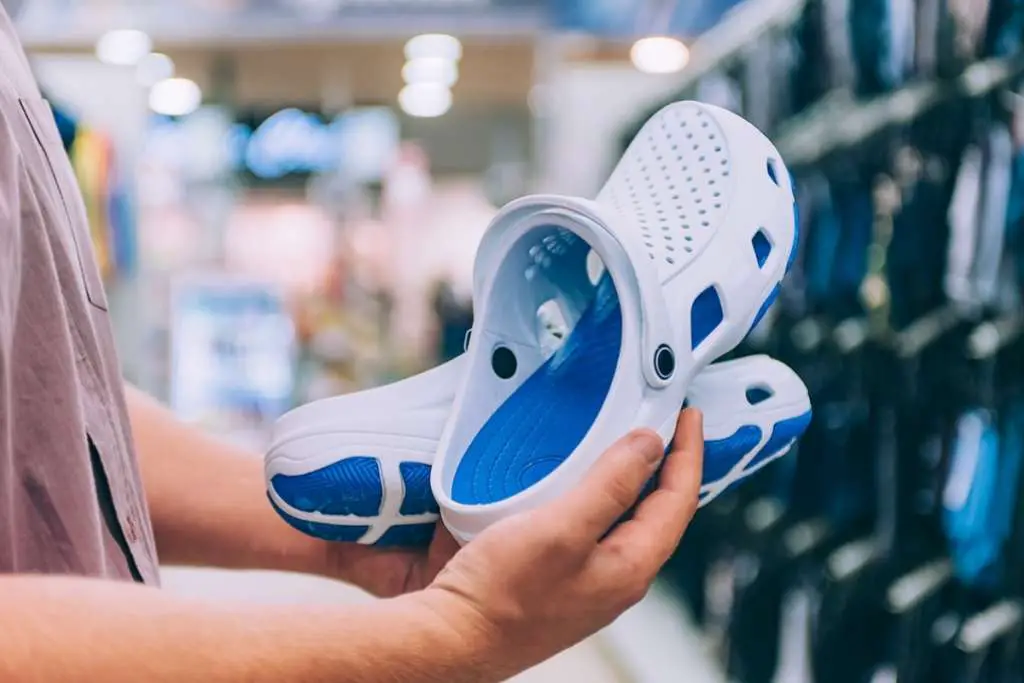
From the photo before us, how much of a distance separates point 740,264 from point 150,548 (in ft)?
1.40

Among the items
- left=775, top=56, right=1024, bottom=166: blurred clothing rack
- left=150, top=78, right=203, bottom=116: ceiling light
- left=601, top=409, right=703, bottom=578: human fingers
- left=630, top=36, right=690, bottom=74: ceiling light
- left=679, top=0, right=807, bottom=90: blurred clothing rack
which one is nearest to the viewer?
left=601, top=409, right=703, bottom=578: human fingers

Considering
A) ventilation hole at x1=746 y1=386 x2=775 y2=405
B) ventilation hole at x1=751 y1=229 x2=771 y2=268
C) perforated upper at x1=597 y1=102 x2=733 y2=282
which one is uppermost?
perforated upper at x1=597 y1=102 x2=733 y2=282

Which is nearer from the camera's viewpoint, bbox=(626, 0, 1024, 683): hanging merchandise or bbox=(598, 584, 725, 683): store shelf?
bbox=(626, 0, 1024, 683): hanging merchandise

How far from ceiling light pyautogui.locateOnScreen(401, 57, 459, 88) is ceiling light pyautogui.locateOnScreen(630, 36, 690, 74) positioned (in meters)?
1.26

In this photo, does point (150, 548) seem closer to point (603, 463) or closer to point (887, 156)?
point (603, 463)

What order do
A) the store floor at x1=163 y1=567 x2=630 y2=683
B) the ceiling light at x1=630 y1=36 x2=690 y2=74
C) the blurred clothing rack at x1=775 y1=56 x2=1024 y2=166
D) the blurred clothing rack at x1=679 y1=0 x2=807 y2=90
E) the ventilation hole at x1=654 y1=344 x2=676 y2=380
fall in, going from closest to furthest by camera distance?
the ventilation hole at x1=654 y1=344 x2=676 y2=380 < the blurred clothing rack at x1=775 y1=56 x2=1024 y2=166 < the store floor at x1=163 y1=567 x2=630 y2=683 < the blurred clothing rack at x1=679 y1=0 x2=807 y2=90 < the ceiling light at x1=630 y1=36 x2=690 y2=74

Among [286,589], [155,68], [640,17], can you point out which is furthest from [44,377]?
[155,68]

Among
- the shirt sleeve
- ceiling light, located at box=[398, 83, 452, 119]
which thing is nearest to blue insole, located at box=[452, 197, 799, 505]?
the shirt sleeve

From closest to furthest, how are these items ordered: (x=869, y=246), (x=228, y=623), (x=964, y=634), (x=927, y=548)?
(x=228, y=623) → (x=964, y=634) → (x=927, y=548) → (x=869, y=246)

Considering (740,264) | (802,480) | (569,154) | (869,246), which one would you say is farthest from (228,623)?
(569,154)

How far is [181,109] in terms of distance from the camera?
4.96 m

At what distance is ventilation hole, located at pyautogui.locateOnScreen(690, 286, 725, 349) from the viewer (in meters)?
0.72

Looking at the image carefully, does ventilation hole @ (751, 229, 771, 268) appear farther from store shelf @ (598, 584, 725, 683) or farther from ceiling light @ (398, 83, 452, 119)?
ceiling light @ (398, 83, 452, 119)

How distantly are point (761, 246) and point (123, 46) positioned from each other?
13.9 ft
